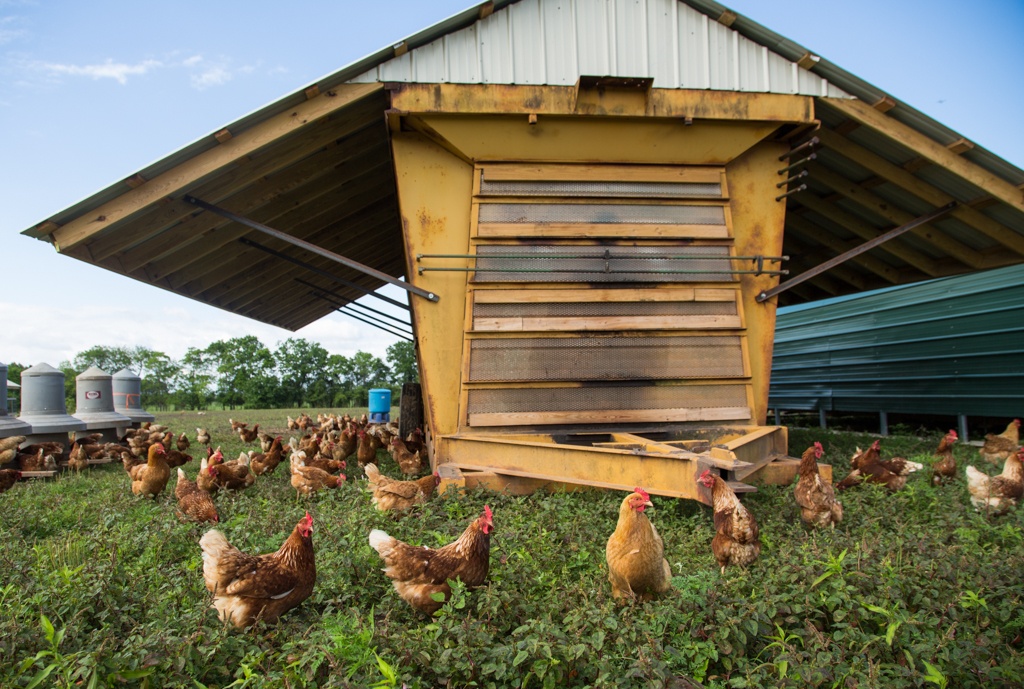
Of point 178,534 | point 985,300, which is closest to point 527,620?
point 178,534

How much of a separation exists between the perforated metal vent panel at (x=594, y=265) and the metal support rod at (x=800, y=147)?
1.35 metres

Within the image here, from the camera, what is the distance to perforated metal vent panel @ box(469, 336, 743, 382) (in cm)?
679

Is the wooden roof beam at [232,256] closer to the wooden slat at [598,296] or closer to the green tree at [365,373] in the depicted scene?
the wooden slat at [598,296]

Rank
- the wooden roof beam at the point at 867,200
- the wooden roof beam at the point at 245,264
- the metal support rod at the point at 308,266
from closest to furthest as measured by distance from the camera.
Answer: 1. the wooden roof beam at the point at 867,200
2. the metal support rod at the point at 308,266
3. the wooden roof beam at the point at 245,264

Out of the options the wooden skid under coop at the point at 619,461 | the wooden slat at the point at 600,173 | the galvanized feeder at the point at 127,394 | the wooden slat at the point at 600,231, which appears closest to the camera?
the wooden skid under coop at the point at 619,461

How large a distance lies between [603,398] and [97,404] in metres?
10.5

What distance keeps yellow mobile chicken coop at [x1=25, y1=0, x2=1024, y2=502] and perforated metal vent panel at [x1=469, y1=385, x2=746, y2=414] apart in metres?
0.02

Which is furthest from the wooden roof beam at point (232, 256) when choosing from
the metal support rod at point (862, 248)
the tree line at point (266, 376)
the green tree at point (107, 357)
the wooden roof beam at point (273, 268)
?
the green tree at point (107, 357)

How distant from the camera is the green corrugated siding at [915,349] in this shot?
35.2ft

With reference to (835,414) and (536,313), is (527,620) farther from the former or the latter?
(835,414)

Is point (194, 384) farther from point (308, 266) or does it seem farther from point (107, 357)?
point (308, 266)

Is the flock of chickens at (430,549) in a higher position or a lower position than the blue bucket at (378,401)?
lower

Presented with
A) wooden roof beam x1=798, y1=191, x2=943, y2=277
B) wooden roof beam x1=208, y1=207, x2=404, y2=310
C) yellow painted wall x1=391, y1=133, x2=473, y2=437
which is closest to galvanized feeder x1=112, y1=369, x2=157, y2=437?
wooden roof beam x1=208, y1=207, x2=404, y2=310

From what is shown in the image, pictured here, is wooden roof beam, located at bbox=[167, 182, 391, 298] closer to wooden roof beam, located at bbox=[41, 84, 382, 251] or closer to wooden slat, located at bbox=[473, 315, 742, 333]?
wooden roof beam, located at bbox=[41, 84, 382, 251]
